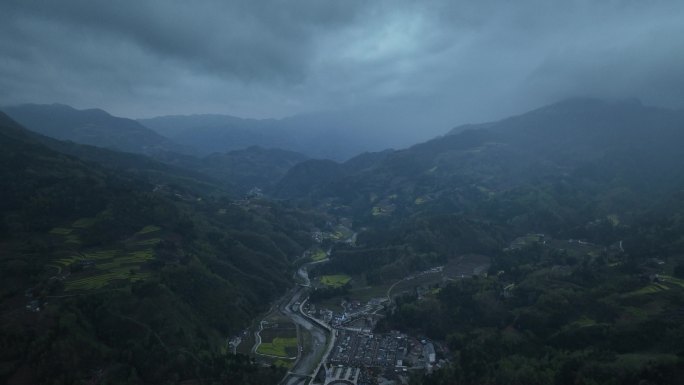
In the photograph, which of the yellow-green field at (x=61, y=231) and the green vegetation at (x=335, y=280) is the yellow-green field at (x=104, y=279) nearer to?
the yellow-green field at (x=61, y=231)

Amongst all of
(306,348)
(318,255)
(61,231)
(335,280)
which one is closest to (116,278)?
(61,231)

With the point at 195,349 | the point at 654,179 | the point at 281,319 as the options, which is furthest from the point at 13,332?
the point at 654,179

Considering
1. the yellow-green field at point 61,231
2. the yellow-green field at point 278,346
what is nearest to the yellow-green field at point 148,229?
the yellow-green field at point 61,231

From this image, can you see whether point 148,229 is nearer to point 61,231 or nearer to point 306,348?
point 61,231

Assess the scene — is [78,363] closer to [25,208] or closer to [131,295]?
[131,295]

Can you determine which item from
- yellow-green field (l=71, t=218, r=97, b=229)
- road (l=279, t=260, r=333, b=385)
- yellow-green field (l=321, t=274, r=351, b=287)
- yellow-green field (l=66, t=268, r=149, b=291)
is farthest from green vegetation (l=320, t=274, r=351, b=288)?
yellow-green field (l=71, t=218, r=97, b=229)

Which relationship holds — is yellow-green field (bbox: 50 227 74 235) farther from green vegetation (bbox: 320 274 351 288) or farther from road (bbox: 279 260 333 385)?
green vegetation (bbox: 320 274 351 288)

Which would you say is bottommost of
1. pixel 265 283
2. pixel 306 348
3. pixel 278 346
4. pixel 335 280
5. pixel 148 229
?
pixel 335 280
